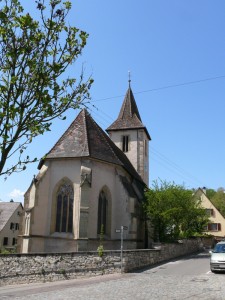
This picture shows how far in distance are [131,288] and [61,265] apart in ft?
13.0

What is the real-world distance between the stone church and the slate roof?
27.7 meters

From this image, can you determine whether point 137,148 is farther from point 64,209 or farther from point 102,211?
point 64,209

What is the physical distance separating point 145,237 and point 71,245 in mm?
8343

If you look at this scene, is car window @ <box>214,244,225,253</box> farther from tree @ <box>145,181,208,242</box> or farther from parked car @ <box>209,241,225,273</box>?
Result: tree @ <box>145,181,208,242</box>

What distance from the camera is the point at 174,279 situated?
1436 cm

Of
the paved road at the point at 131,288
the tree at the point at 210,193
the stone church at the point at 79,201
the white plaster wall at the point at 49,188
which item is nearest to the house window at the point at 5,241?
the stone church at the point at 79,201

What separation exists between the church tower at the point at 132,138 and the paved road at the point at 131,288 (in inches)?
823

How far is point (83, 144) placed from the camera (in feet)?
78.7

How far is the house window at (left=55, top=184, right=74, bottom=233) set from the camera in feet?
74.1

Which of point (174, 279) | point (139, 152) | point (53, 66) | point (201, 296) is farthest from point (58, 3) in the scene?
point (139, 152)

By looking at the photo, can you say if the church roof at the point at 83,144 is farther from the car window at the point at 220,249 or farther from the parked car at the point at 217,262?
the parked car at the point at 217,262

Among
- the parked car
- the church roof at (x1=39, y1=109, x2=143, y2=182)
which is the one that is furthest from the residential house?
the parked car

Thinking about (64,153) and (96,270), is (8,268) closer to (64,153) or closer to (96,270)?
(96,270)

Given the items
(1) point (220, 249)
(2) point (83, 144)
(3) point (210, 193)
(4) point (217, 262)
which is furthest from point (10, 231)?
(3) point (210, 193)
